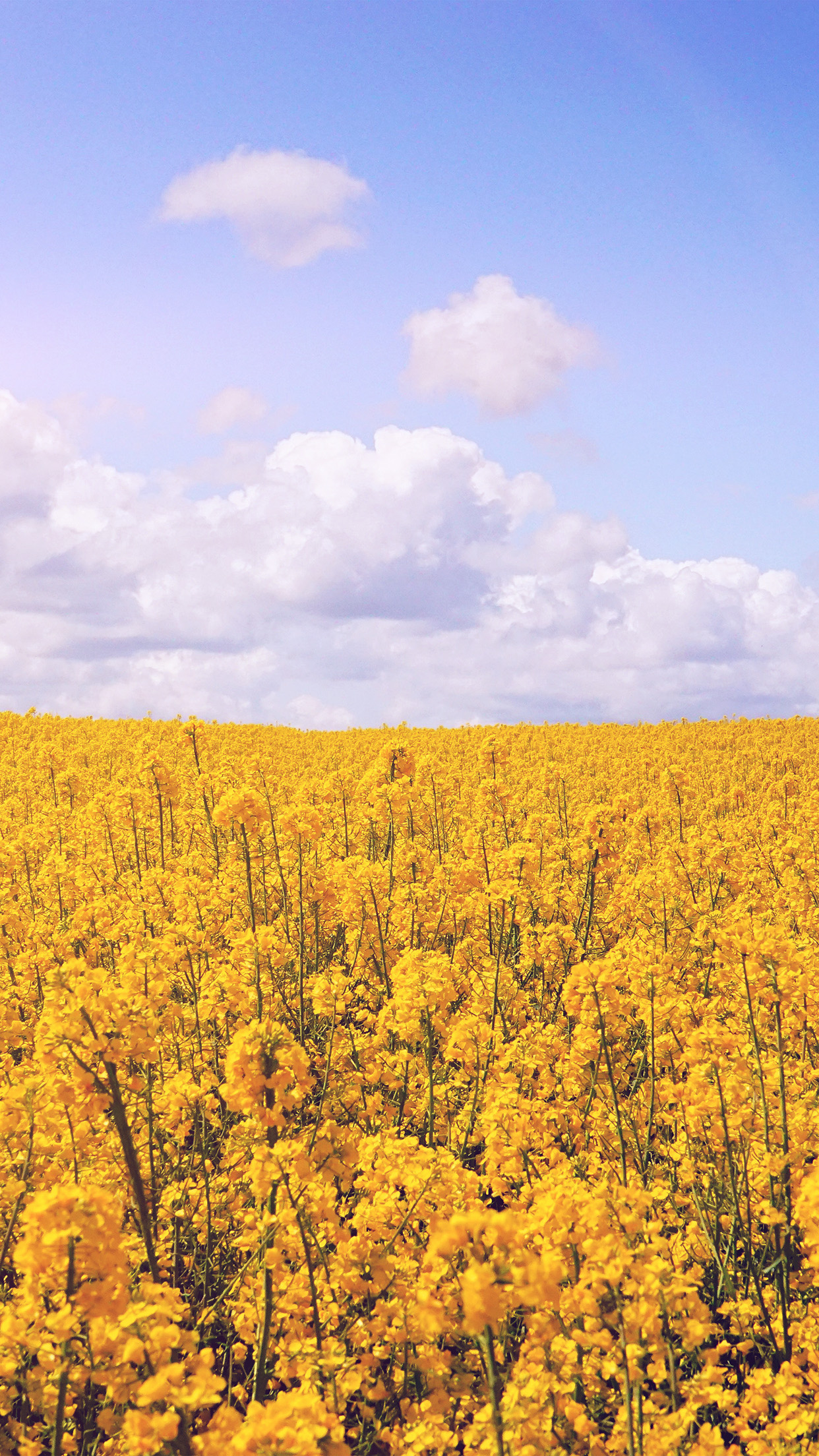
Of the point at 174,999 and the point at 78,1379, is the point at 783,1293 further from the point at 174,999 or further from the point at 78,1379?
the point at 174,999

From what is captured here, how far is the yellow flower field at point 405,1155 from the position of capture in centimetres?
227

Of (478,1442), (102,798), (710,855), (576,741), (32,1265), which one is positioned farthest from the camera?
(576,741)

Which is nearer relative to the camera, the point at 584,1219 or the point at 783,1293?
the point at 584,1219

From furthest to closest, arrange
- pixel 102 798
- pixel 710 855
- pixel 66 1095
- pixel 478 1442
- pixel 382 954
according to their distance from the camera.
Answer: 1. pixel 102 798
2. pixel 710 855
3. pixel 382 954
4. pixel 66 1095
5. pixel 478 1442

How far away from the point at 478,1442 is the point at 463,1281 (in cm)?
111

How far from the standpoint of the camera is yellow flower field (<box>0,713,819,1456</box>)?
227cm

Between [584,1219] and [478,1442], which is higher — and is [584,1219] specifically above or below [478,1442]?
above

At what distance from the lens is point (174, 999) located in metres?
6.42

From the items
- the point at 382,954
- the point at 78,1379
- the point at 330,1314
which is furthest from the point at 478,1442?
the point at 382,954

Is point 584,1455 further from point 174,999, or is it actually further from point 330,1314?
point 174,999

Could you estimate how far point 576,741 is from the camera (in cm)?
2233

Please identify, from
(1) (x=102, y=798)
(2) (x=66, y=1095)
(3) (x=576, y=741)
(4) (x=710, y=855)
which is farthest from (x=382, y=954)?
(3) (x=576, y=741)

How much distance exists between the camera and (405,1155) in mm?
3379

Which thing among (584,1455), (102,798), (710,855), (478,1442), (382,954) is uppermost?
(102,798)
